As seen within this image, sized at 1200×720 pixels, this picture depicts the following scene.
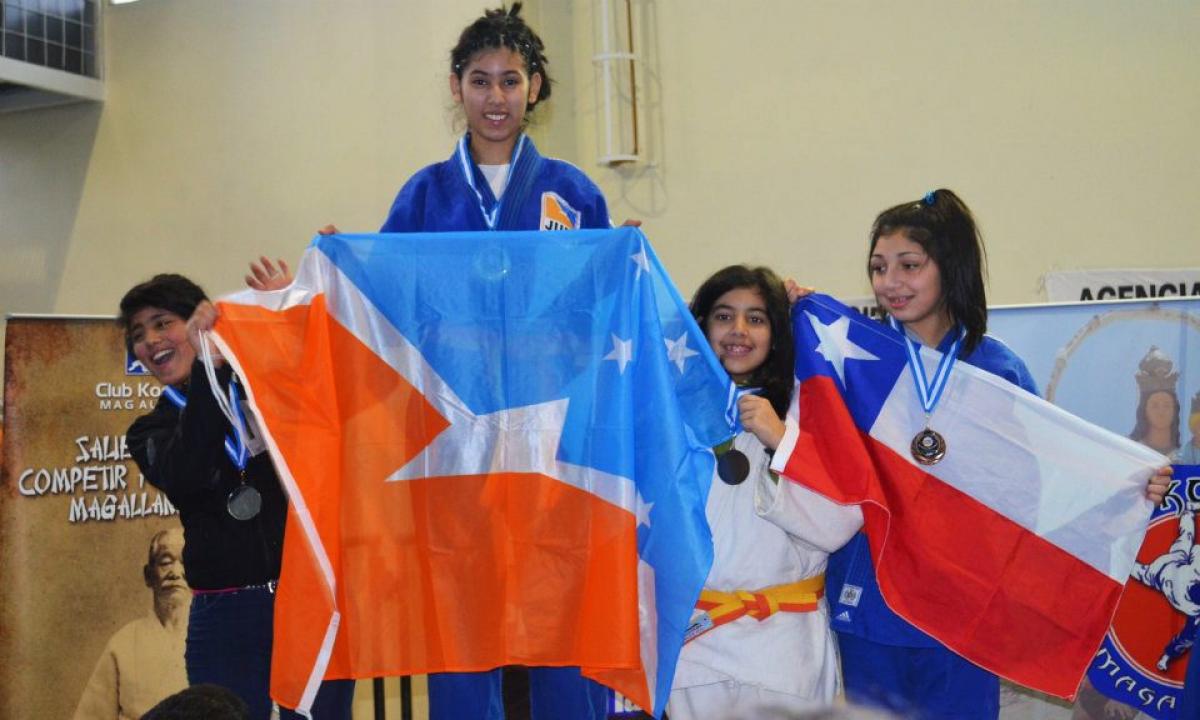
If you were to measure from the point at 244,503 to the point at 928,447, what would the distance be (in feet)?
5.27

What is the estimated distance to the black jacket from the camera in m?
2.62

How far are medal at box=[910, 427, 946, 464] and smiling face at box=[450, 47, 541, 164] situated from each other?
1.23 m

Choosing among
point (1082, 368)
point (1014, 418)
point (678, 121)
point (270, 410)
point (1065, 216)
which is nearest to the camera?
point (270, 410)

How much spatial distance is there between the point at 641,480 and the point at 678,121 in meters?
3.01

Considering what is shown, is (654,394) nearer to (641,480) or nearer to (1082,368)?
(641,480)

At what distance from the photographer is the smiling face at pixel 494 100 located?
2.85 meters

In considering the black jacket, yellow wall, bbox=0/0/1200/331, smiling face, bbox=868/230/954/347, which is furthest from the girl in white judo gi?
yellow wall, bbox=0/0/1200/331

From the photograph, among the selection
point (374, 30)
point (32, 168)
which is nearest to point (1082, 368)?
point (374, 30)

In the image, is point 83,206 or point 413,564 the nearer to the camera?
point 413,564

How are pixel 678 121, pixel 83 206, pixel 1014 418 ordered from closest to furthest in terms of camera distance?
pixel 1014 418
pixel 678 121
pixel 83 206

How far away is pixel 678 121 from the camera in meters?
5.14

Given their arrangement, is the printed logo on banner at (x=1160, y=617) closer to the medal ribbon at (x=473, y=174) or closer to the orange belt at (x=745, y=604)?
the orange belt at (x=745, y=604)

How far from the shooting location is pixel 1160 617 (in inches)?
137

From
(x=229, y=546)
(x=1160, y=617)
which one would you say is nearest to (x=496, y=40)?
(x=229, y=546)
